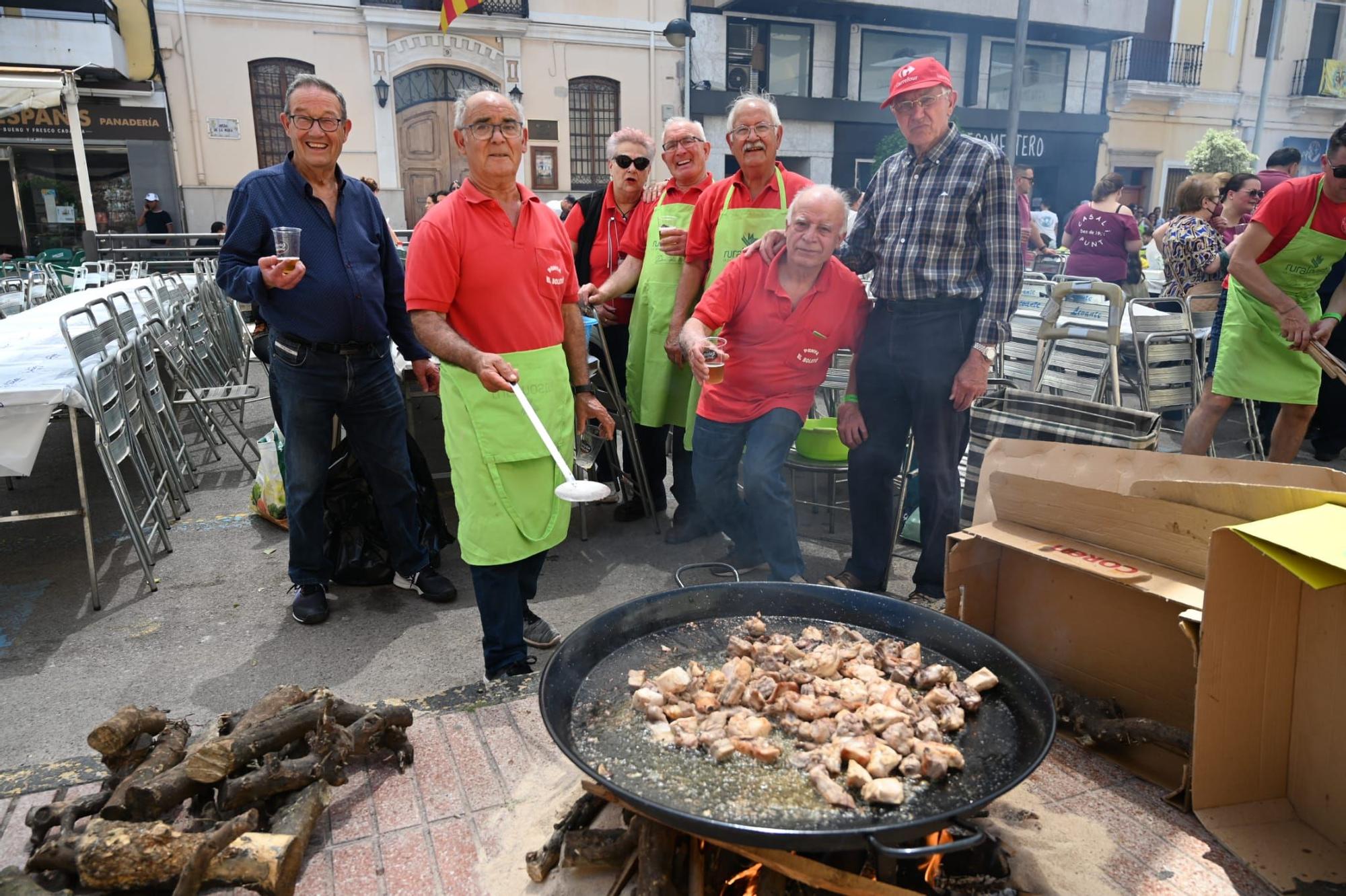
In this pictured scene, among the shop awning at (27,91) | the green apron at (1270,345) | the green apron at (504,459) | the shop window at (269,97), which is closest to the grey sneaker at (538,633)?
the green apron at (504,459)

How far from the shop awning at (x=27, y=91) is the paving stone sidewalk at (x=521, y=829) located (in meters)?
9.24

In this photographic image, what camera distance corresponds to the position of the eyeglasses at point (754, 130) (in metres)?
3.97

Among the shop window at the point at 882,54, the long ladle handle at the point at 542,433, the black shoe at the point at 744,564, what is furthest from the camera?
the shop window at the point at 882,54

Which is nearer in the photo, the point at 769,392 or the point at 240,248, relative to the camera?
the point at 240,248

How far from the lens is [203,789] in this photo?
2.27 m

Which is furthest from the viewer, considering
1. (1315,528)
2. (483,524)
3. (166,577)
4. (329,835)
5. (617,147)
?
(617,147)

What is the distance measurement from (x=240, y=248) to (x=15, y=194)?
18.4 m

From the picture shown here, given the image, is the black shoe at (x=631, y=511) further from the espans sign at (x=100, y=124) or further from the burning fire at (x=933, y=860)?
the espans sign at (x=100, y=124)

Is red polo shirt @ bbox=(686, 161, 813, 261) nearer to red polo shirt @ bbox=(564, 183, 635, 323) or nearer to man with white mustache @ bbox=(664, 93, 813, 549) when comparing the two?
man with white mustache @ bbox=(664, 93, 813, 549)

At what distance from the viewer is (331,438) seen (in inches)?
148

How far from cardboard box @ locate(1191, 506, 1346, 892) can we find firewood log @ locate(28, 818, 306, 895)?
2.14 meters

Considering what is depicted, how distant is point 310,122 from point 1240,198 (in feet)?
21.6

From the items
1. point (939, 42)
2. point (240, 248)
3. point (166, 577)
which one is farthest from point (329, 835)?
point (939, 42)

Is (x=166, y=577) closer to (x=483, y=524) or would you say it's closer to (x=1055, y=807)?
(x=483, y=524)
